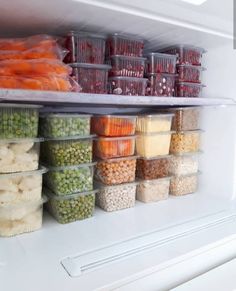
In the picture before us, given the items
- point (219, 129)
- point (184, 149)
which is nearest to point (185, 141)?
point (184, 149)

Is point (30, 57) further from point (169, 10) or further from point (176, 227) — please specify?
point (176, 227)

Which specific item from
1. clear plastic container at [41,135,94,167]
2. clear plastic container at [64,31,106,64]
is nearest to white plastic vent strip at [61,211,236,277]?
clear plastic container at [41,135,94,167]

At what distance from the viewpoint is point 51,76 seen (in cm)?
85

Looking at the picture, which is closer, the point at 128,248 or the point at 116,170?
the point at 128,248

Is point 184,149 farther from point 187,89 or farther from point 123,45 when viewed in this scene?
Answer: point 123,45

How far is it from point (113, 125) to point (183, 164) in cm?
39

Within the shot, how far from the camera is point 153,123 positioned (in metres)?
1.14

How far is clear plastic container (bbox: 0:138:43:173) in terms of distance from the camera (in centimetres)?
83

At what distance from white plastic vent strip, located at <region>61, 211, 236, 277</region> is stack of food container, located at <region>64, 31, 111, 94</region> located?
1.66 feet

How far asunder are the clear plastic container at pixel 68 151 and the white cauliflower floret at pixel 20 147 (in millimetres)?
87

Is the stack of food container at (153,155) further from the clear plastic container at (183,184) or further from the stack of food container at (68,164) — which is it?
the stack of food container at (68,164)

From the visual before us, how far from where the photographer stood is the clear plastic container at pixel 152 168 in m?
Answer: 1.16

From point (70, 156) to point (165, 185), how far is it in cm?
46

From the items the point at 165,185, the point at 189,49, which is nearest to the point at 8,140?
the point at 165,185
